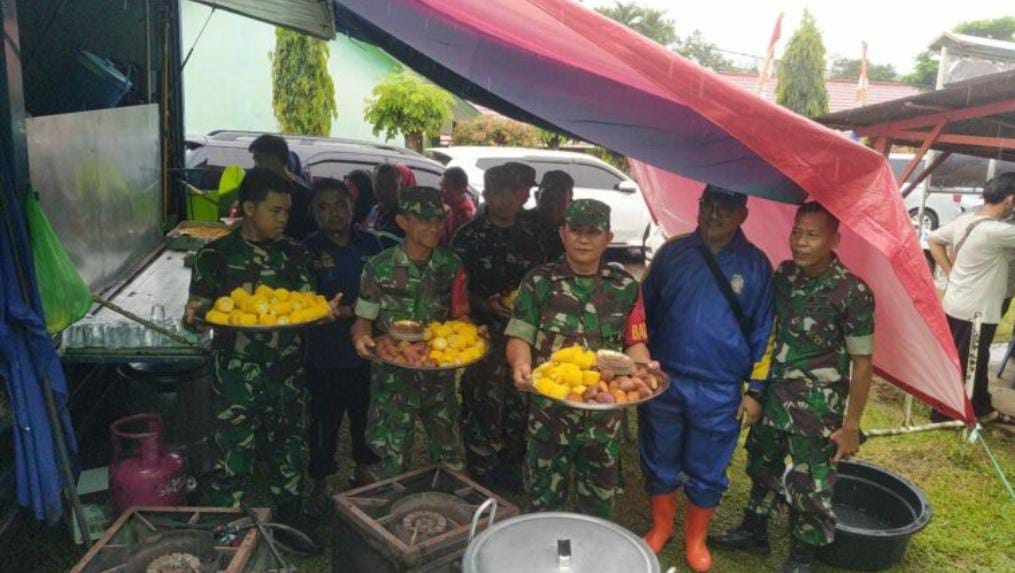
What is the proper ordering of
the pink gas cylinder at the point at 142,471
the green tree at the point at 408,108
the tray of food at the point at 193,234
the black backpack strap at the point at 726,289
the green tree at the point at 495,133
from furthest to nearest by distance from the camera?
the green tree at the point at 495,133 → the green tree at the point at 408,108 → the tray of food at the point at 193,234 → the pink gas cylinder at the point at 142,471 → the black backpack strap at the point at 726,289

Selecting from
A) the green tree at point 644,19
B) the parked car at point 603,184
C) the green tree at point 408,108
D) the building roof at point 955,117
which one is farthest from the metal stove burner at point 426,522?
the green tree at point 644,19

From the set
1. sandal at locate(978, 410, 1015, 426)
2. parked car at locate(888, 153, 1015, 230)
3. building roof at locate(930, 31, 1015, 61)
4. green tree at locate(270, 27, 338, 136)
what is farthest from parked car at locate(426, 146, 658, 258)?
sandal at locate(978, 410, 1015, 426)

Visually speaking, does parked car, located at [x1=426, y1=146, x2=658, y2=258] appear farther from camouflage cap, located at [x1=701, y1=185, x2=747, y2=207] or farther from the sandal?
camouflage cap, located at [x1=701, y1=185, x2=747, y2=207]

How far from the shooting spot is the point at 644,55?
2.79 metres

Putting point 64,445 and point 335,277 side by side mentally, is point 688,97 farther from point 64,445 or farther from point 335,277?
point 64,445

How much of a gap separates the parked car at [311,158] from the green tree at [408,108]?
4.03 metres

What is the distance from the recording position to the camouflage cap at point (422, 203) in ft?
10.9

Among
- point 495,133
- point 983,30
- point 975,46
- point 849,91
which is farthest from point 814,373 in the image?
point 983,30

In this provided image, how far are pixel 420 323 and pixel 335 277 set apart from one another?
732 mm

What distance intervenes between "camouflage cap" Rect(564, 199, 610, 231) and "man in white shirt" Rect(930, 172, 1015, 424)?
155 inches

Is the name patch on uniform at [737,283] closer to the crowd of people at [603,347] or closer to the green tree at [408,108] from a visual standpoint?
the crowd of people at [603,347]

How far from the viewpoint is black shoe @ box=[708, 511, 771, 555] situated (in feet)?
12.7

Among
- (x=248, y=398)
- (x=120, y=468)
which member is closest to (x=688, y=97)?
(x=248, y=398)

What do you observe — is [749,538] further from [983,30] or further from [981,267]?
[983,30]
